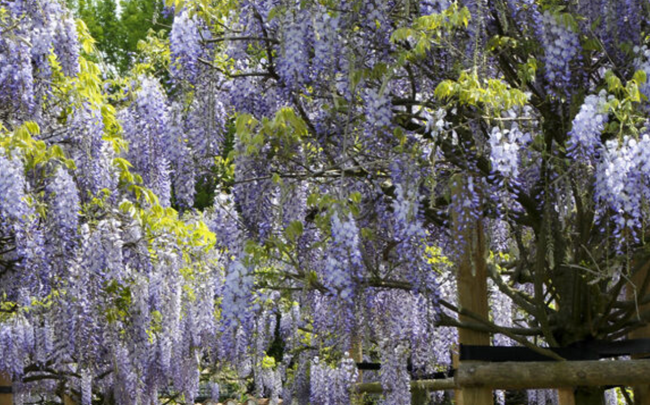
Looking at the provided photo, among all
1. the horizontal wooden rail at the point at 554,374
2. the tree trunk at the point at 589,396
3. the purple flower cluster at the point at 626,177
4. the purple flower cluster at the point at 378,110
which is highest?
the purple flower cluster at the point at 378,110

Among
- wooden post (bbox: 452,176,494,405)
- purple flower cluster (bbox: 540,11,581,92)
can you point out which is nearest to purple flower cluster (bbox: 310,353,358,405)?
wooden post (bbox: 452,176,494,405)

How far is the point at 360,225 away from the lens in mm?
7859

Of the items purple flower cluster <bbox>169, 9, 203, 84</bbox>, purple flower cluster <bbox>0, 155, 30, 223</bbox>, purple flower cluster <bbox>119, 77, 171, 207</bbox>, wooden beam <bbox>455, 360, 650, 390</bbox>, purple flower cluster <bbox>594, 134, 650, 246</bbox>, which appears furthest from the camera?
purple flower cluster <bbox>119, 77, 171, 207</bbox>

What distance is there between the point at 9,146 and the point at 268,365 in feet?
33.1

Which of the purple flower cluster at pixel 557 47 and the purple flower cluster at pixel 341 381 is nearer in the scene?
the purple flower cluster at pixel 557 47

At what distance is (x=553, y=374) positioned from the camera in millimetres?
7066

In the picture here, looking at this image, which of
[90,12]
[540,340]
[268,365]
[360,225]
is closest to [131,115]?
[360,225]

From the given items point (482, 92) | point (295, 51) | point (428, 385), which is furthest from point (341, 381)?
point (482, 92)

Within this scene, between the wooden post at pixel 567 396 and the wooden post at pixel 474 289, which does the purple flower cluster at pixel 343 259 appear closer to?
the wooden post at pixel 474 289

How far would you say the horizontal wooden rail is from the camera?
7012 millimetres

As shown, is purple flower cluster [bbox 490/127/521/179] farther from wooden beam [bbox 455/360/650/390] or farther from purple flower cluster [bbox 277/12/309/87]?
wooden beam [bbox 455/360/650/390]

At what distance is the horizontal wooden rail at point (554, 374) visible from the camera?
7012mm

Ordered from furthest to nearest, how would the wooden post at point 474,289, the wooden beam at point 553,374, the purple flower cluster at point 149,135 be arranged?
the purple flower cluster at point 149,135 → the wooden post at point 474,289 → the wooden beam at point 553,374

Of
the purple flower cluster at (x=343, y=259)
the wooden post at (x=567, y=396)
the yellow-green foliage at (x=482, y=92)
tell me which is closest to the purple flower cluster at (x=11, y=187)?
the purple flower cluster at (x=343, y=259)
